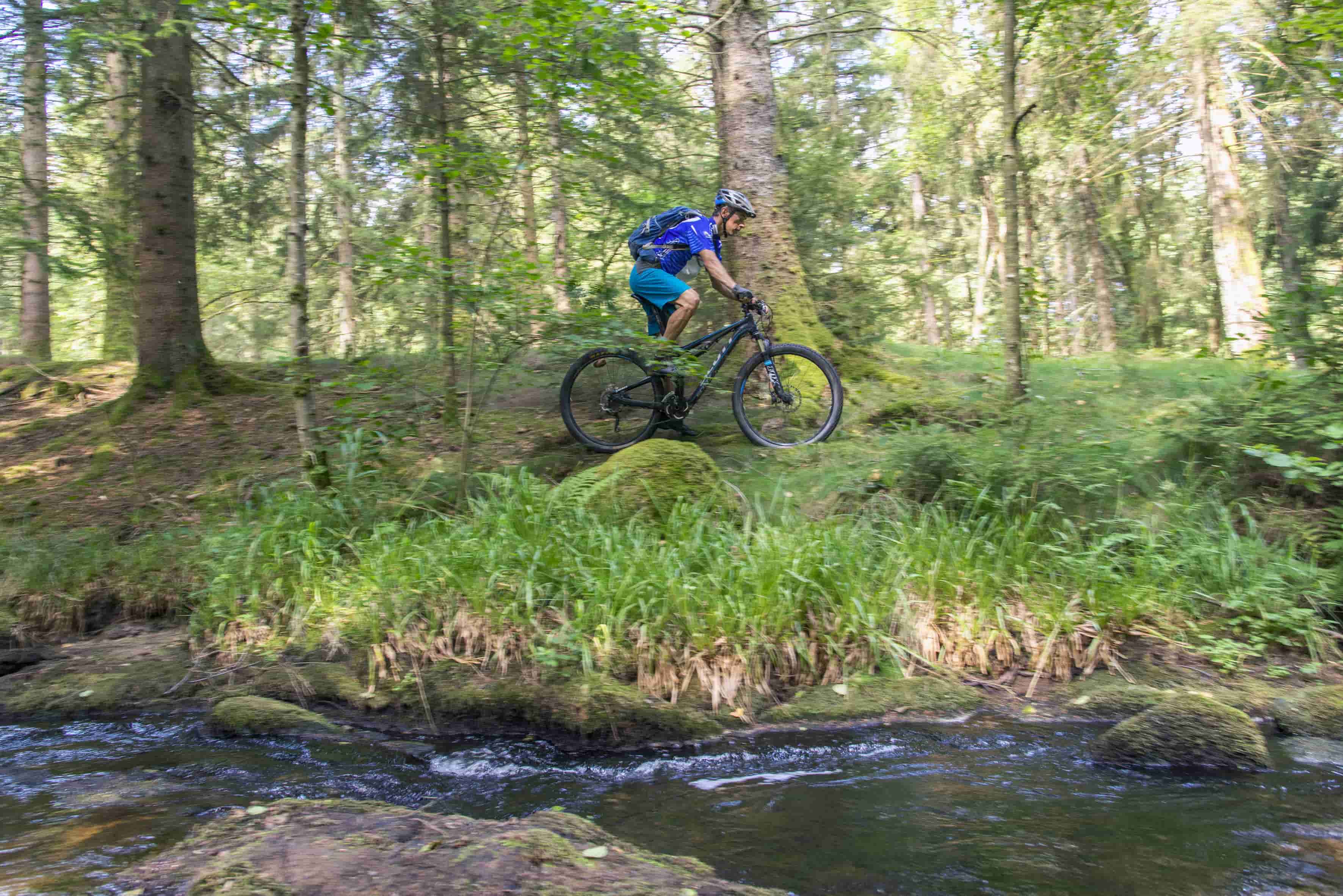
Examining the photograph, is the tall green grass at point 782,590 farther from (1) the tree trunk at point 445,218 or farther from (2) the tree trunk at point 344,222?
(2) the tree trunk at point 344,222

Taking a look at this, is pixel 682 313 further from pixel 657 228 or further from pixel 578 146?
pixel 578 146

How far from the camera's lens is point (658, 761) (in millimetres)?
4188

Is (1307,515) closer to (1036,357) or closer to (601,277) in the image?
(1036,357)

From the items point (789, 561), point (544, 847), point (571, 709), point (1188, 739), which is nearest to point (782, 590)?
point (789, 561)

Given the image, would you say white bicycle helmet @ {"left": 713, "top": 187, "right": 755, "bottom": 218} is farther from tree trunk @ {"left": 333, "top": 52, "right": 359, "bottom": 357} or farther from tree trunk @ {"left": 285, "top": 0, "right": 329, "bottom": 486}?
tree trunk @ {"left": 285, "top": 0, "right": 329, "bottom": 486}

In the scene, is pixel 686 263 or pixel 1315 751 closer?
pixel 1315 751

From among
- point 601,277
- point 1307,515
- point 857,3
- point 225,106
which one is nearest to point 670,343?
point 601,277

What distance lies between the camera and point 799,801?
3.69m

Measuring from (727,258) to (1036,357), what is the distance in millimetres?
3584

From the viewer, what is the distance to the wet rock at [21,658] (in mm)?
5531

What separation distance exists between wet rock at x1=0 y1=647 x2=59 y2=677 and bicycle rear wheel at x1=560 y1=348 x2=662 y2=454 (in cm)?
411

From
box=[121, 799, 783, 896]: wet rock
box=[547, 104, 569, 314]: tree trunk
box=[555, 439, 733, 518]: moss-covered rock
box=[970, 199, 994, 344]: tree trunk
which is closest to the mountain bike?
box=[547, 104, 569, 314]: tree trunk

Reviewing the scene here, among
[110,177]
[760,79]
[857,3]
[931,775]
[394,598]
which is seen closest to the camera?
[931,775]

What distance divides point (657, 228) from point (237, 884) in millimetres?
5644
